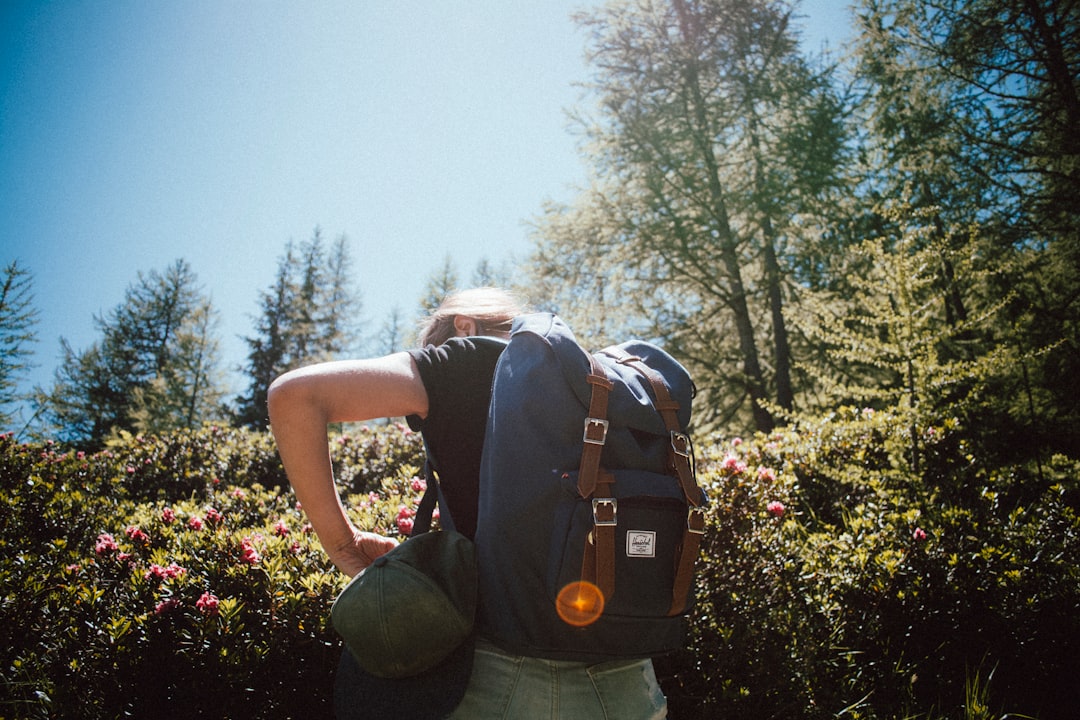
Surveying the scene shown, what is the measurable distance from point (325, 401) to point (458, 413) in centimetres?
30

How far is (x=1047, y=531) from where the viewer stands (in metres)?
3.17

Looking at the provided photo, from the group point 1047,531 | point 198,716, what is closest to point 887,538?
point 1047,531

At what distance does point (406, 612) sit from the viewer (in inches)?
38.8

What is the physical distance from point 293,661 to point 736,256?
9.74 m

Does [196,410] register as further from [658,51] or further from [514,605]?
[514,605]

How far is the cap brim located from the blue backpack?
91 mm

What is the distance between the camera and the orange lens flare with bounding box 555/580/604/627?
1.01 metres

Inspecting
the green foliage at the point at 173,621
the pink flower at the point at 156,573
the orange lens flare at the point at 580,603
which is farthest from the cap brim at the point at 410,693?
the pink flower at the point at 156,573

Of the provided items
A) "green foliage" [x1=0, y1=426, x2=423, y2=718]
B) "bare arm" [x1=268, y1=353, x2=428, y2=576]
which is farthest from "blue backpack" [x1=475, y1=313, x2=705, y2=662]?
"green foliage" [x1=0, y1=426, x2=423, y2=718]

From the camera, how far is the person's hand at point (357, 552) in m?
1.34

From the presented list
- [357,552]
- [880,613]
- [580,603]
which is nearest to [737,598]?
[880,613]

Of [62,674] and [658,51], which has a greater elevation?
[658,51]

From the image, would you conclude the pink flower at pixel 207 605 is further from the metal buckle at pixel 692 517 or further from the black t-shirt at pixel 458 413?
the metal buckle at pixel 692 517

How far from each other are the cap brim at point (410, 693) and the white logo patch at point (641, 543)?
412 mm
